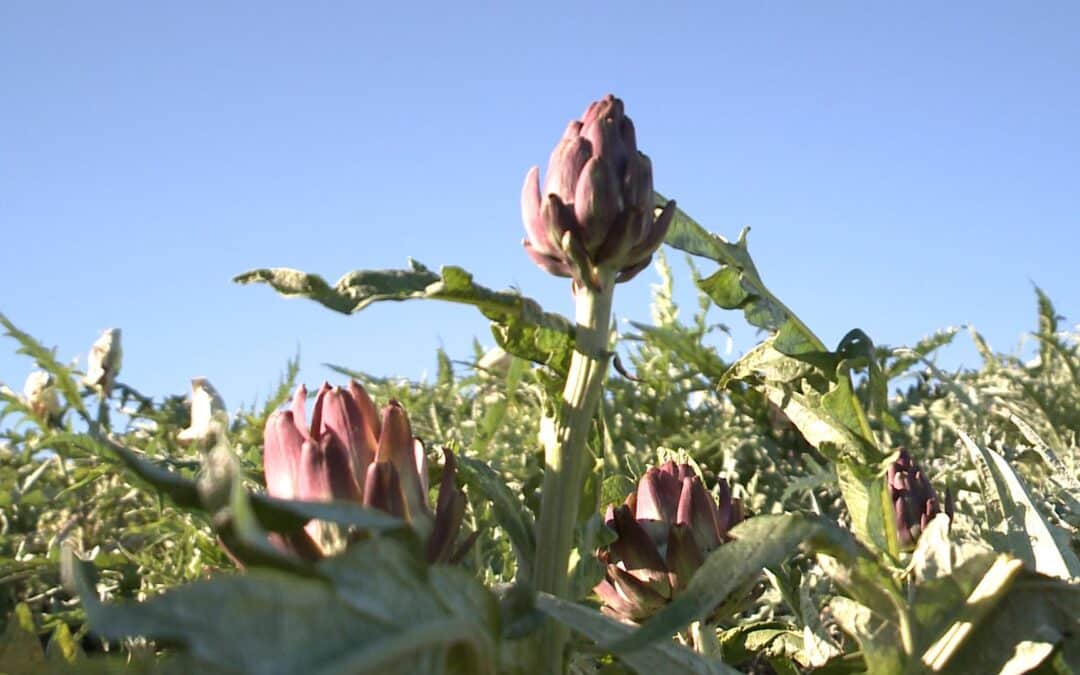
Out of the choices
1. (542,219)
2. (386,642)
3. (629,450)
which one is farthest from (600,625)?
(629,450)

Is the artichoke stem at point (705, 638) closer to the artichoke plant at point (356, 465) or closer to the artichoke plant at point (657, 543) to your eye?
the artichoke plant at point (657, 543)

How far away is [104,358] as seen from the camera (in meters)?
1.54

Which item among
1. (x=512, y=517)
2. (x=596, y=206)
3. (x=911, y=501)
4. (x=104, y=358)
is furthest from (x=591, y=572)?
(x=104, y=358)

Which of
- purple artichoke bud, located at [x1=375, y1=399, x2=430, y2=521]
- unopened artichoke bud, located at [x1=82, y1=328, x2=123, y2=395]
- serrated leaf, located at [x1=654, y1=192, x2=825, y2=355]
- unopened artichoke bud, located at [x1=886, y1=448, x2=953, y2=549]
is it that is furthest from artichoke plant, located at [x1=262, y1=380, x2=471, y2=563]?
unopened artichoke bud, located at [x1=82, y1=328, x2=123, y2=395]

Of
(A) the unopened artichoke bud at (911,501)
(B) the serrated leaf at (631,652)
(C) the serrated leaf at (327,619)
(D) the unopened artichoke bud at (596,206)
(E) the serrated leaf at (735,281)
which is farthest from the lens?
(A) the unopened artichoke bud at (911,501)

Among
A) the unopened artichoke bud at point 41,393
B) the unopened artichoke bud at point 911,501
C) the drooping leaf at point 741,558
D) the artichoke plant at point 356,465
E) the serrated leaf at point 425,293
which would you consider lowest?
the drooping leaf at point 741,558

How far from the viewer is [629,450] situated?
1.50m

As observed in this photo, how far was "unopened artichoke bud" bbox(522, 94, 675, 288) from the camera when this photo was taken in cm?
50

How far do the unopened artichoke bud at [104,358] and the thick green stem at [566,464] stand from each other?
120 centimetres

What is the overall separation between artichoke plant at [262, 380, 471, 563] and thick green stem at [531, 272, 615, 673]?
38 millimetres

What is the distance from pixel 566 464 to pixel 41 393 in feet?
4.26

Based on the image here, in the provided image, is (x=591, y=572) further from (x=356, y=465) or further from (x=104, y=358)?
(x=104, y=358)

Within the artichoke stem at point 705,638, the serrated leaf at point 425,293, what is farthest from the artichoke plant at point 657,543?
the serrated leaf at point 425,293

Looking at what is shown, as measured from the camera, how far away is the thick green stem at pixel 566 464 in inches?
17.2
